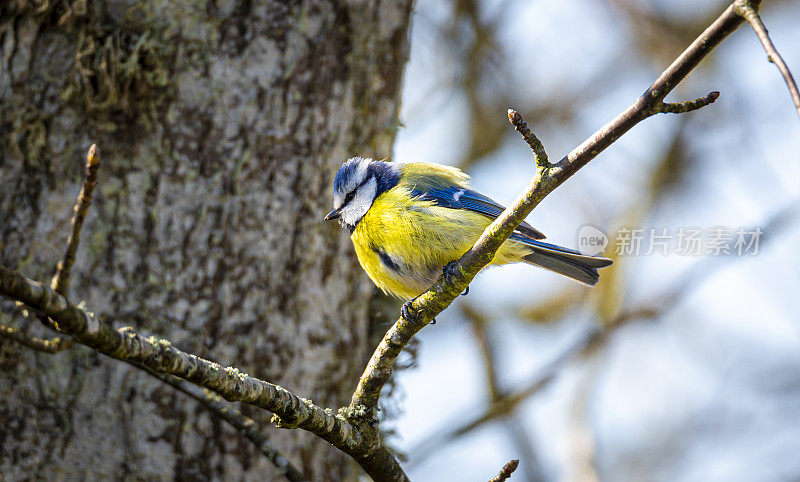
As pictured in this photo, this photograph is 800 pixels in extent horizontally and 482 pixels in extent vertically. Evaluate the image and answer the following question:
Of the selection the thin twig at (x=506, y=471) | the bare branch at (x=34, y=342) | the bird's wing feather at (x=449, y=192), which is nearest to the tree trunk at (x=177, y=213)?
the bird's wing feather at (x=449, y=192)

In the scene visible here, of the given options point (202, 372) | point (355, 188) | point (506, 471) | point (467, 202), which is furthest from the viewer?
point (467, 202)

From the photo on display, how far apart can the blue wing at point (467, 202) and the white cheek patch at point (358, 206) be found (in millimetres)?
168

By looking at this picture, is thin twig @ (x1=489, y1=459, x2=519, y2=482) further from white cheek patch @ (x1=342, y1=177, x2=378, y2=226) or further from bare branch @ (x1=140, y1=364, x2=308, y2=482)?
white cheek patch @ (x1=342, y1=177, x2=378, y2=226)

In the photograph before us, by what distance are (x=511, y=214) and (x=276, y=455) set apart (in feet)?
3.12

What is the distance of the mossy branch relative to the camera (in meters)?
1.12

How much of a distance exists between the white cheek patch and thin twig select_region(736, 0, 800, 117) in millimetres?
1530

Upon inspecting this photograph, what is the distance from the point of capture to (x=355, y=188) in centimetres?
242

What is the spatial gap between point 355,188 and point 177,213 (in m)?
0.59

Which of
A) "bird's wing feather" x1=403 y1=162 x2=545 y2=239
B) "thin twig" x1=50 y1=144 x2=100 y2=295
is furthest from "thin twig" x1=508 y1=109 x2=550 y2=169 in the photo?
"bird's wing feather" x1=403 y1=162 x2=545 y2=239

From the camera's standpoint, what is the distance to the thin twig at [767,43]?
0.99m

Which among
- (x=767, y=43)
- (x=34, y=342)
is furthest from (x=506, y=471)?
(x=34, y=342)

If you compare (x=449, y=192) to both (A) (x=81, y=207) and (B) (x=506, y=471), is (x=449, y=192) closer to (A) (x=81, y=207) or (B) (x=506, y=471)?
(B) (x=506, y=471)

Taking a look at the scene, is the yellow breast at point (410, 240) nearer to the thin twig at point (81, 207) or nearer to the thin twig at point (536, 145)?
the thin twig at point (536, 145)

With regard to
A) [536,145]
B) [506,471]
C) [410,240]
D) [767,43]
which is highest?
[410,240]
